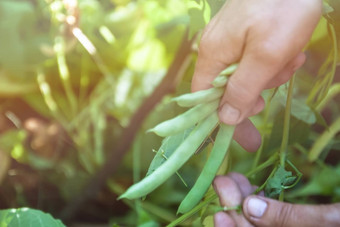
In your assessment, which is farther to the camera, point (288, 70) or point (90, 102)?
point (90, 102)

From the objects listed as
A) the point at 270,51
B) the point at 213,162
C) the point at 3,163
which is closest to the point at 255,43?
the point at 270,51

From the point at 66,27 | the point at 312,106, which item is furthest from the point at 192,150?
the point at 66,27

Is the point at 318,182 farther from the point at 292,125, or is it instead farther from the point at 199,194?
the point at 199,194

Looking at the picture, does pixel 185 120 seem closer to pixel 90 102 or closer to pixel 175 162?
pixel 175 162

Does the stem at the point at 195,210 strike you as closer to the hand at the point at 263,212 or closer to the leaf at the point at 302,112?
the hand at the point at 263,212

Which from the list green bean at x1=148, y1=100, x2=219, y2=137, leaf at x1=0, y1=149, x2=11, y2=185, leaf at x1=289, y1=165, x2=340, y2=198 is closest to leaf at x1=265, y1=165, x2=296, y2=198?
green bean at x1=148, y1=100, x2=219, y2=137

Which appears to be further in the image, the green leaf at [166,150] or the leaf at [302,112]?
the leaf at [302,112]

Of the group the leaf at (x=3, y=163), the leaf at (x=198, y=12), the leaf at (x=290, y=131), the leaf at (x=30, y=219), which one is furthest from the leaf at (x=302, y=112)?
the leaf at (x=3, y=163)
